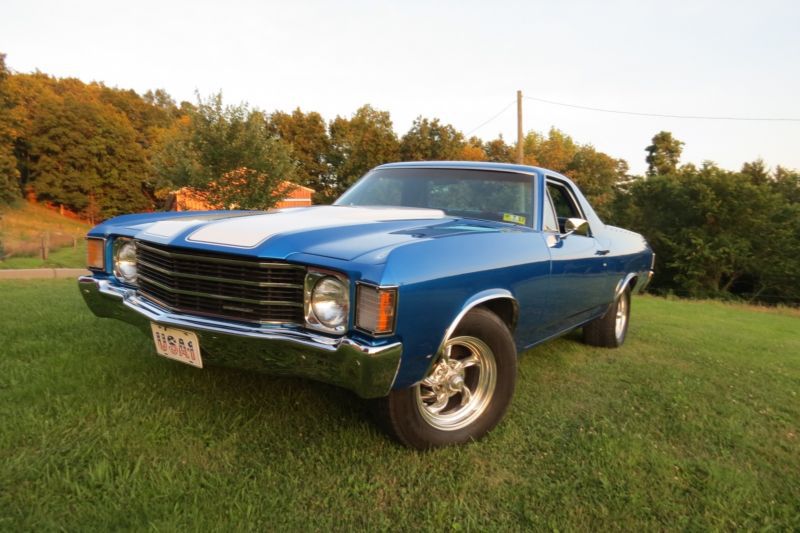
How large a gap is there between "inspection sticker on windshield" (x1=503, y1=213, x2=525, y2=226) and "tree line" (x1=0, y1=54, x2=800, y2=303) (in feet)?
37.7

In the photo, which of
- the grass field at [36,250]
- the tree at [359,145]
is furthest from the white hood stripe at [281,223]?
the tree at [359,145]

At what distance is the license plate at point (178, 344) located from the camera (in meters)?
2.19

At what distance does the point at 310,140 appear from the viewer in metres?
41.0

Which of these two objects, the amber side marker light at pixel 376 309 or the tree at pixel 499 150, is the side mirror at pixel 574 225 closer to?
the amber side marker light at pixel 376 309

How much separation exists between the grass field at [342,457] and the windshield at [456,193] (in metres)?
1.24

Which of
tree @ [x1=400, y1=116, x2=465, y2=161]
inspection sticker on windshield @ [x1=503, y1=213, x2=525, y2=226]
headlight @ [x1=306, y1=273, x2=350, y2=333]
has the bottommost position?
headlight @ [x1=306, y1=273, x2=350, y2=333]

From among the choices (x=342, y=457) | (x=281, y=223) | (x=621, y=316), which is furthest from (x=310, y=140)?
(x=342, y=457)

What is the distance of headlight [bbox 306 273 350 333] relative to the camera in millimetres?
1971

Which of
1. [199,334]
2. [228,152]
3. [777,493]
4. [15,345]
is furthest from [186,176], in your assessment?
[777,493]

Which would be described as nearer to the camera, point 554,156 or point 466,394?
point 466,394

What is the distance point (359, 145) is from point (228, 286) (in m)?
30.3

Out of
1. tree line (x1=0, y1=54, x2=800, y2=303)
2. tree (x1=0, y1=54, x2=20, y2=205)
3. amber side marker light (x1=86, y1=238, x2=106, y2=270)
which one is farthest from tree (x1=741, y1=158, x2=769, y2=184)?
tree (x1=0, y1=54, x2=20, y2=205)

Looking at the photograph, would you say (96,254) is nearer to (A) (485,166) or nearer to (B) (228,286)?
(B) (228,286)

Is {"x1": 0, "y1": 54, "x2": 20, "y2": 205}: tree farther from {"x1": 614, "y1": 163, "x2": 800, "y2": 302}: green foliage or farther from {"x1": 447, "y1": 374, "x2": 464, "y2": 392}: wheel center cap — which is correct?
{"x1": 614, "y1": 163, "x2": 800, "y2": 302}: green foliage
